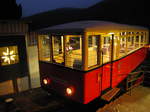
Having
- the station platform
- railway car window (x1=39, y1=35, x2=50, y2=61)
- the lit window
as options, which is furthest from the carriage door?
the lit window

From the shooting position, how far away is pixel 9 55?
6148 mm

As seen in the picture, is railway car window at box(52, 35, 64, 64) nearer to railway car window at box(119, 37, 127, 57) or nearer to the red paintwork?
the red paintwork

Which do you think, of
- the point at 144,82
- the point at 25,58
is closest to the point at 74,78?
the point at 25,58

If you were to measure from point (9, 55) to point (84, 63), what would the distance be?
4223 mm

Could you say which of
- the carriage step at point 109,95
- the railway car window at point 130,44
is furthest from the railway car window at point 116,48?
the railway car window at point 130,44

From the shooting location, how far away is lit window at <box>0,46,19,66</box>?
592 cm

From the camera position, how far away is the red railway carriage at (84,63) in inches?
141

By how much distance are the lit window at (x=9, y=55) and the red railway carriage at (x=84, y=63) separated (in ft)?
6.67

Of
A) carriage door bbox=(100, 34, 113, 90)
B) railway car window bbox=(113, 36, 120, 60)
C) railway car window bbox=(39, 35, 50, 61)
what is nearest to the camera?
carriage door bbox=(100, 34, 113, 90)

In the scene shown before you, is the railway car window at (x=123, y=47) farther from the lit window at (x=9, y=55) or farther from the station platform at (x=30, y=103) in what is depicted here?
the lit window at (x=9, y=55)

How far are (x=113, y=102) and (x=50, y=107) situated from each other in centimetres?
239

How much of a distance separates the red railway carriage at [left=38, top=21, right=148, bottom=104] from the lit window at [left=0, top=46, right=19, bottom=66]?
2.03 meters

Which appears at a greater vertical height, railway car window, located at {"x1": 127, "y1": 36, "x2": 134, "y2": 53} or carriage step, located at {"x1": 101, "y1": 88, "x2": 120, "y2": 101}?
railway car window, located at {"x1": 127, "y1": 36, "x2": 134, "y2": 53}

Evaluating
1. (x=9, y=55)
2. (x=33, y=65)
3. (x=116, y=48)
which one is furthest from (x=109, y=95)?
(x=9, y=55)
